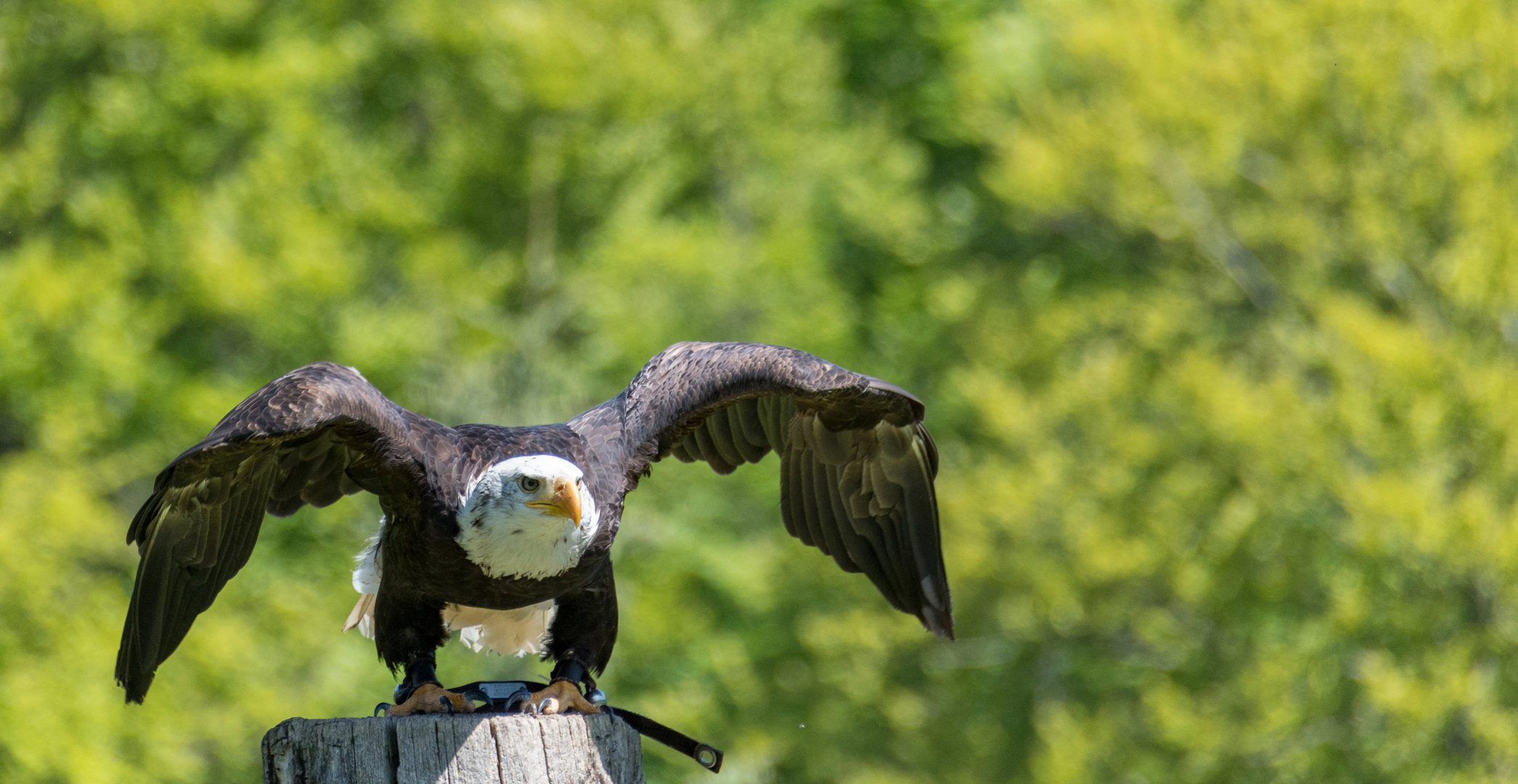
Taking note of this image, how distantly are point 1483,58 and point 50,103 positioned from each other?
14256mm

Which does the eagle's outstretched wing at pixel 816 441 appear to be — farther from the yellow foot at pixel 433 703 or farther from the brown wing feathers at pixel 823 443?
the yellow foot at pixel 433 703

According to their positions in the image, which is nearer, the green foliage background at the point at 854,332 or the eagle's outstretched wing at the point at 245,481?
the eagle's outstretched wing at the point at 245,481

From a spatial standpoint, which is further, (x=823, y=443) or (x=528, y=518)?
(x=823, y=443)

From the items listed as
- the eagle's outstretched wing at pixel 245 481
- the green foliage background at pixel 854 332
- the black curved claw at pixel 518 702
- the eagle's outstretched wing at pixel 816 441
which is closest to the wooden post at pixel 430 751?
the black curved claw at pixel 518 702

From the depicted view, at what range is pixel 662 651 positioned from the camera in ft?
57.0

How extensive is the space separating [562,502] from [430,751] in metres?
0.75

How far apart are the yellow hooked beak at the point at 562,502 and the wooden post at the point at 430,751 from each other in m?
0.56

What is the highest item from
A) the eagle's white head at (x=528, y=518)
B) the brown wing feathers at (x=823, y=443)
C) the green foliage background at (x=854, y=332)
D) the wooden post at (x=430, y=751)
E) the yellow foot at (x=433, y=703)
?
the green foliage background at (x=854, y=332)

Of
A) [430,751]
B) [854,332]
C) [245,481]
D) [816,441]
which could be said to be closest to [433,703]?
[430,751]

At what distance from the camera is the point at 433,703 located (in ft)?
13.6

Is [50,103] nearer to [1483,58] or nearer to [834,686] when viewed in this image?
[834,686]

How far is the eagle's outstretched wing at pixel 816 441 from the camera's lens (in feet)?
15.3

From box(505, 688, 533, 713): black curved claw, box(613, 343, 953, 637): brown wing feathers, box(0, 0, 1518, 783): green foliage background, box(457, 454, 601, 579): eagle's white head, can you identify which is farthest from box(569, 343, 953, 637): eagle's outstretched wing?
box(0, 0, 1518, 783): green foliage background

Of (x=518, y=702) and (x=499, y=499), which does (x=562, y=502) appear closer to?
(x=499, y=499)
